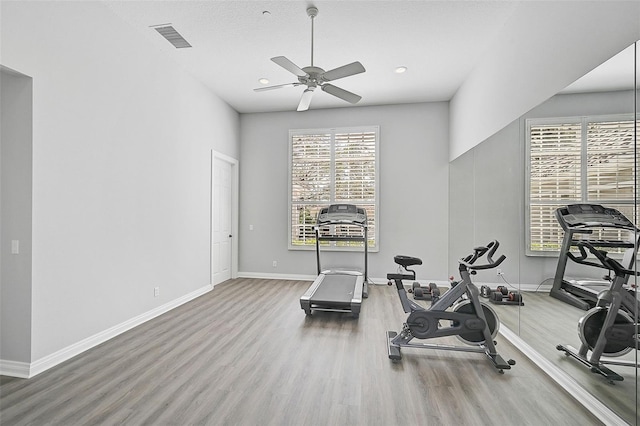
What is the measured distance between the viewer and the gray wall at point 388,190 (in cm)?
586

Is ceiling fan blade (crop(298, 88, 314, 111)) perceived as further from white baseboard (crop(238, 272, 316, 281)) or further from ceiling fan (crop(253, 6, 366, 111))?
white baseboard (crop(238, 272, 316, 281))

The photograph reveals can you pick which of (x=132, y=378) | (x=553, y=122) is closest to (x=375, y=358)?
(x=132, y=378)

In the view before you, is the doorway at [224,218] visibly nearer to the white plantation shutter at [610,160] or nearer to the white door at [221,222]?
the white door at [221,222]

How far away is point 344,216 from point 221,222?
239 centimetres

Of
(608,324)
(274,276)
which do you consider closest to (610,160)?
(608,324)

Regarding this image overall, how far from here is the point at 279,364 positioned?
2744 mm

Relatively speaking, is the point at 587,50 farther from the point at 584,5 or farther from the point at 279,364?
the point at 279,364

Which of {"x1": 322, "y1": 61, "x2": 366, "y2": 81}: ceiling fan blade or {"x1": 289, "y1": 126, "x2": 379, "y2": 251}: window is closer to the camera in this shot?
{"x1": 322, "y1": 61, "x2": 366, "y2": 81}: ceiling fan blade

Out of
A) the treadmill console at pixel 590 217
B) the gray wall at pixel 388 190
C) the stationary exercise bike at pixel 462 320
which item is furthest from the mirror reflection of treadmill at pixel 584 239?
the gray wall at pixel 388 190

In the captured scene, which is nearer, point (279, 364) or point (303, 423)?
point (303, 423)

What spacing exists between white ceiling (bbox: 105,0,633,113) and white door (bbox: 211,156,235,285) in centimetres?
163

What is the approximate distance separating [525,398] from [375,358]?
45.8 inches

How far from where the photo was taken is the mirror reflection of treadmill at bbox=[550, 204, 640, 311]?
1840mm

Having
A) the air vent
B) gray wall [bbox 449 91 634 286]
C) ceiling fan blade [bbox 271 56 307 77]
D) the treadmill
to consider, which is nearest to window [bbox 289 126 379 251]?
the treadmill
